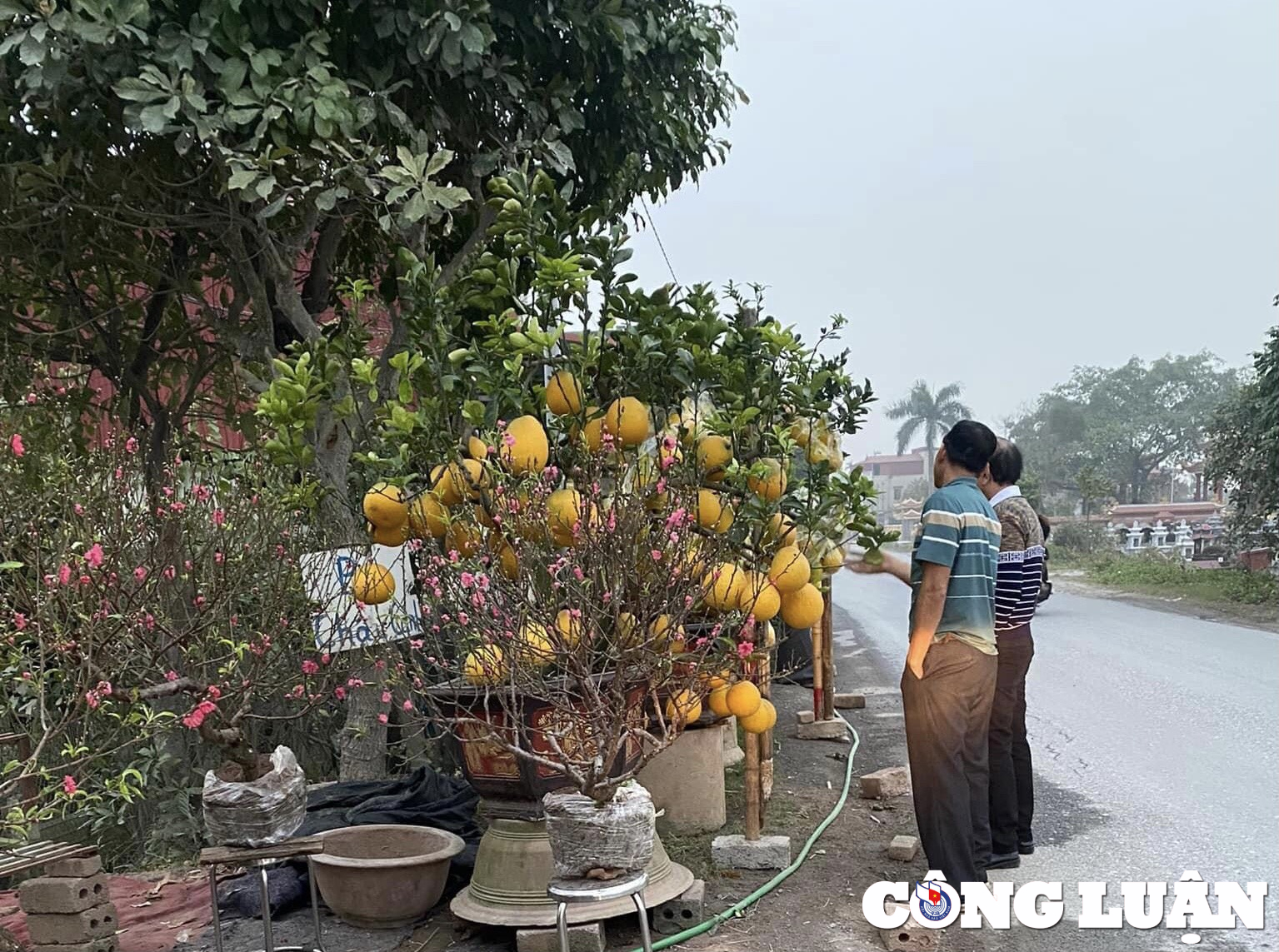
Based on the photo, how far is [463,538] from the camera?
125 inches

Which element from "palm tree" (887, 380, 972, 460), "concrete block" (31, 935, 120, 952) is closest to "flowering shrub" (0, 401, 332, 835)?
"concrete block" (31, 935, 120, 952)

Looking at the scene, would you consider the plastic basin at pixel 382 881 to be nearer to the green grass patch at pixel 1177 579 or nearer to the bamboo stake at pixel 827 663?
the bamboo stake at pixel 827 663

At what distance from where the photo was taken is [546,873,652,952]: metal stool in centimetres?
268

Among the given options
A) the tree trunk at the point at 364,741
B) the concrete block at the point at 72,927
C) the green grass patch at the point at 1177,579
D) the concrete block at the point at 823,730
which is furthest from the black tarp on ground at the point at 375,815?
the green grass patch at the point at 1177,579

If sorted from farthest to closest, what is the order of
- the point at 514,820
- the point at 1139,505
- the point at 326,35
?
the point at 1139,505
the point at 326,35
the point at 514,820

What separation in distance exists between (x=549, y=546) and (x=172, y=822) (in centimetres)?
376

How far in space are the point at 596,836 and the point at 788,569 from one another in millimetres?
1068

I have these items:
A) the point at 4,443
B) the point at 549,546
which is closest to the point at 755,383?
the point at 549,546

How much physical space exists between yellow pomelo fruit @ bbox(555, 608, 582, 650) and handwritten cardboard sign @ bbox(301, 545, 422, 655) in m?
0.98

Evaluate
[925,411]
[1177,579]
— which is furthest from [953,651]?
[925,411]

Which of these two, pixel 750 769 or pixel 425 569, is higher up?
pixel 425 569

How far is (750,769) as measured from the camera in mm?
4555

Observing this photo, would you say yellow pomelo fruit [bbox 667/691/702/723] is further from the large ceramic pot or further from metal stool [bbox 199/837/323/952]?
metal stool [bbox 199/837/323/952]

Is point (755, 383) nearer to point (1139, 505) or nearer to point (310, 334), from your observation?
point (310, 334)
